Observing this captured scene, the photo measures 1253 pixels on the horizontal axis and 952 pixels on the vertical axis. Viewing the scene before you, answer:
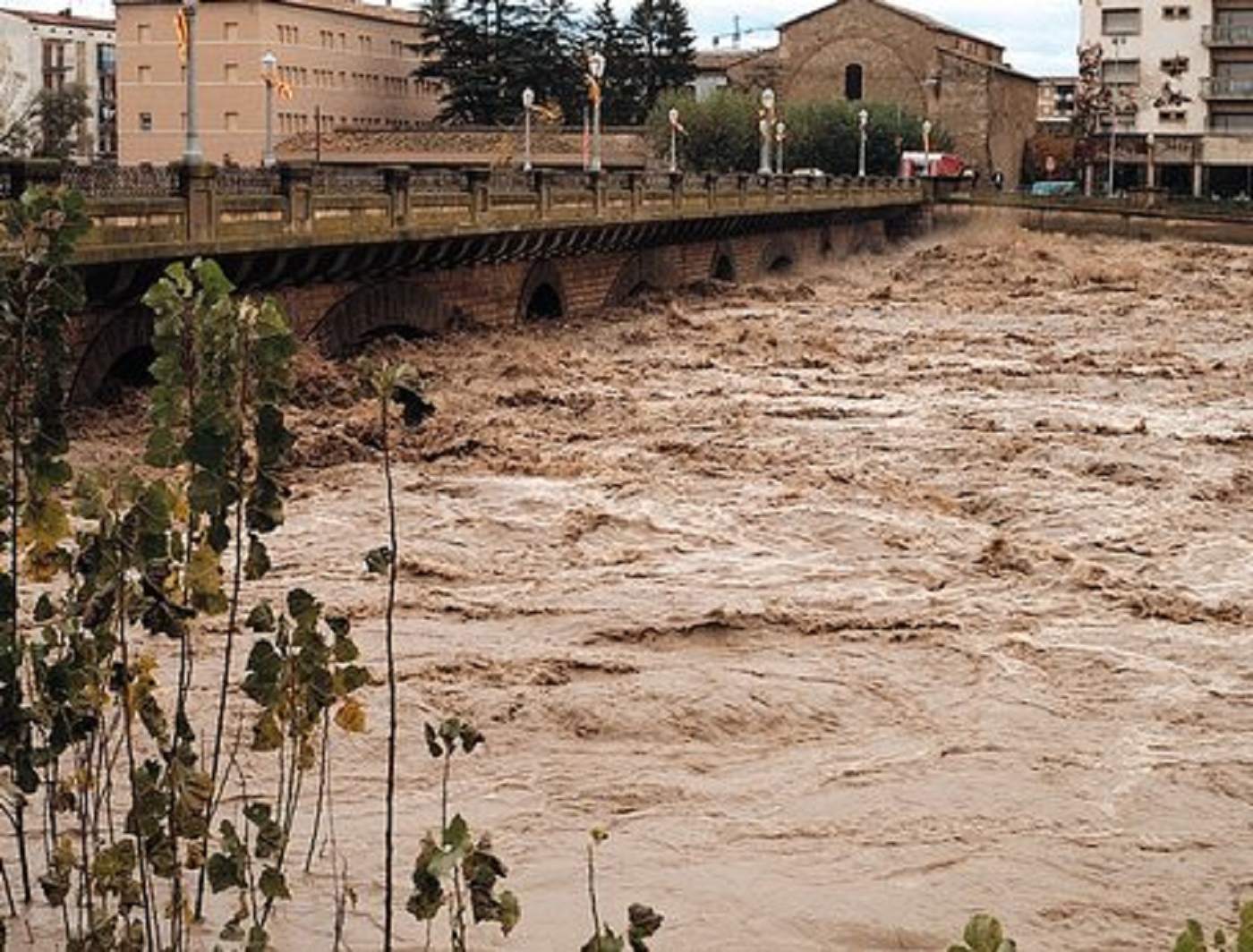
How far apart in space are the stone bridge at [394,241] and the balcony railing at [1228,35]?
129ft

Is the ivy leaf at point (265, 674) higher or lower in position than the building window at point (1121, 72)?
lower

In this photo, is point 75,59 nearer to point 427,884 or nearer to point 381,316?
point 381,316

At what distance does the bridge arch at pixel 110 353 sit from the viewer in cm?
2320

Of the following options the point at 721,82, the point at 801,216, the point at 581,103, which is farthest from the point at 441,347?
the point at 721,82

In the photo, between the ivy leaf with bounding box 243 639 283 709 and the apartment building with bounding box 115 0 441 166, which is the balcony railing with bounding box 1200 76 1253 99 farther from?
the ivy leaf with bounding box 243 639 283 709

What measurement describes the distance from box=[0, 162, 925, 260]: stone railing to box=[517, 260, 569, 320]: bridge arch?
1091 mm

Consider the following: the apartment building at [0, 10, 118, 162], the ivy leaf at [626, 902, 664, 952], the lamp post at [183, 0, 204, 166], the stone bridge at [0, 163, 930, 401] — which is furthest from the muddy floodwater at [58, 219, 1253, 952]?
the apartment building at [0, 10, 118, 162]

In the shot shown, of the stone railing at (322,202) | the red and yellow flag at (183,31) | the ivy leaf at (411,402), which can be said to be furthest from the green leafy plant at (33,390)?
the red and yellow flag at (183,31)

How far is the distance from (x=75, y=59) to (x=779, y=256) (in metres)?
70.1

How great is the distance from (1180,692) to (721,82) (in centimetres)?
8756

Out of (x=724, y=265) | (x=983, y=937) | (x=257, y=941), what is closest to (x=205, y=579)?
(x=257, y=941)

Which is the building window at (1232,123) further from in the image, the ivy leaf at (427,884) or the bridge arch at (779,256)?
the ivy leaf at (427,884)

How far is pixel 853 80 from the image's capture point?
93.0 metres

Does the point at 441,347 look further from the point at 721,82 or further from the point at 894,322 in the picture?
the point at 721,82
